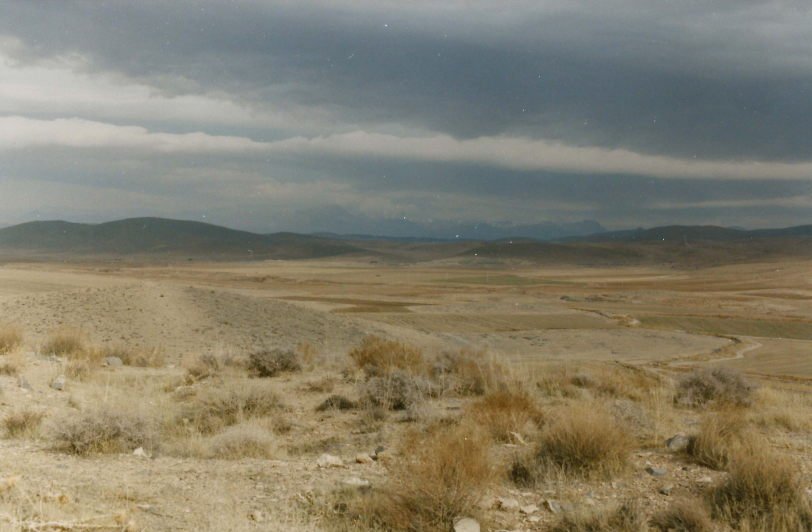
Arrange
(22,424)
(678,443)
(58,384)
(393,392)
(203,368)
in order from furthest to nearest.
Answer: (203,368) → (58,384) → (393,392) → (22,424) → (678,443)

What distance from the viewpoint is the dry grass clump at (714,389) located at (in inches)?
543

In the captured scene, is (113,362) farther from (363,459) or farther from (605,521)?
(605,521)

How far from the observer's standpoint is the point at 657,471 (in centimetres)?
798

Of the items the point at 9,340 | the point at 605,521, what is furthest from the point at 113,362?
the point at 605,521

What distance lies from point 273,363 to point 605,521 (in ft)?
37.5

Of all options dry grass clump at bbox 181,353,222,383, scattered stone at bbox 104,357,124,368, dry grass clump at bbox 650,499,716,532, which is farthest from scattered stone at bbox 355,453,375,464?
scattered stone at bbox 104,357,124,368

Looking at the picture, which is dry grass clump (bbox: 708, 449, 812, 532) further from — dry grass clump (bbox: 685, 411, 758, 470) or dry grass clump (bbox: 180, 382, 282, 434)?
dry grass clump (bbox: 180, 382, 282, 434)

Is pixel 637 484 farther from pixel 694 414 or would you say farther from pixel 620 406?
pixel 694 414

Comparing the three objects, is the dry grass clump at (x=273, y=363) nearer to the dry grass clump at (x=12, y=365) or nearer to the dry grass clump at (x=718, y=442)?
the dry grass clump at (x=12, y=365)

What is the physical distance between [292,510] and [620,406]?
6619 mm

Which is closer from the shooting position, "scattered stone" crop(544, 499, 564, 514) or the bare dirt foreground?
the bare dirt foreground

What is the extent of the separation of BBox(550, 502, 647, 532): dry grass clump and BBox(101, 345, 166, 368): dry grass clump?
14.7 metres

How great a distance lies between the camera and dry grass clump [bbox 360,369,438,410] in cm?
1191

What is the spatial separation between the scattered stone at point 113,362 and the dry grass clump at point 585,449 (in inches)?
507
